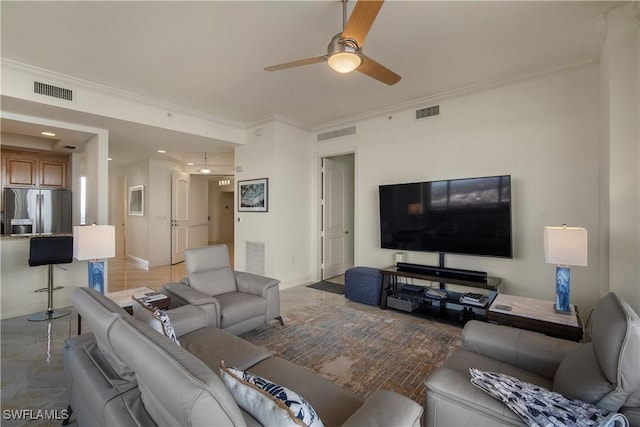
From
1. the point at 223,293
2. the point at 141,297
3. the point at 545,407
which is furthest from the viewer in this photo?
the point at 223,293

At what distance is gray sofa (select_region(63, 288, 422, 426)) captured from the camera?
847 millimetres

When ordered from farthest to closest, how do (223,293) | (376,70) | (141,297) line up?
(223,293)
(141,297)
(376,70)

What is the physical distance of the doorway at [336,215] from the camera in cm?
558

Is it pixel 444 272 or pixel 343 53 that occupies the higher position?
pixel 343 53

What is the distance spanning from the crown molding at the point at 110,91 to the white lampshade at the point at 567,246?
15.5ft

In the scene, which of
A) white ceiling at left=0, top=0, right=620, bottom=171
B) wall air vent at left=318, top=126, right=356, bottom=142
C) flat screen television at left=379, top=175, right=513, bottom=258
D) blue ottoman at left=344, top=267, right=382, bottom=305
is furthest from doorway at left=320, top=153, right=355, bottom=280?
white ceiling at left=0, top=0, right=620, bottom=171

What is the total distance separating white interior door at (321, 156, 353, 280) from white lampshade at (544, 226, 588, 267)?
144 inches

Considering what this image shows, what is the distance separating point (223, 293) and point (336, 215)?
3169 mm

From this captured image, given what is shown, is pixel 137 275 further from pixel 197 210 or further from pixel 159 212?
pixel 197 210

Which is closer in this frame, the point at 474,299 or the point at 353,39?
the point at 353,39

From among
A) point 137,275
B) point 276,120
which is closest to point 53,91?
point 276,120

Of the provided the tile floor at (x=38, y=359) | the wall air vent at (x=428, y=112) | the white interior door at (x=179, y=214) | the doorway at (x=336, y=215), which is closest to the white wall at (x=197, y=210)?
the white interior door at (x=179, y=214)

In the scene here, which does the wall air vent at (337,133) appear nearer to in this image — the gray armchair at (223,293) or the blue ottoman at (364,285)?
the blue ottoman at (364,285)

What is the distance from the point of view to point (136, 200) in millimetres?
7285
